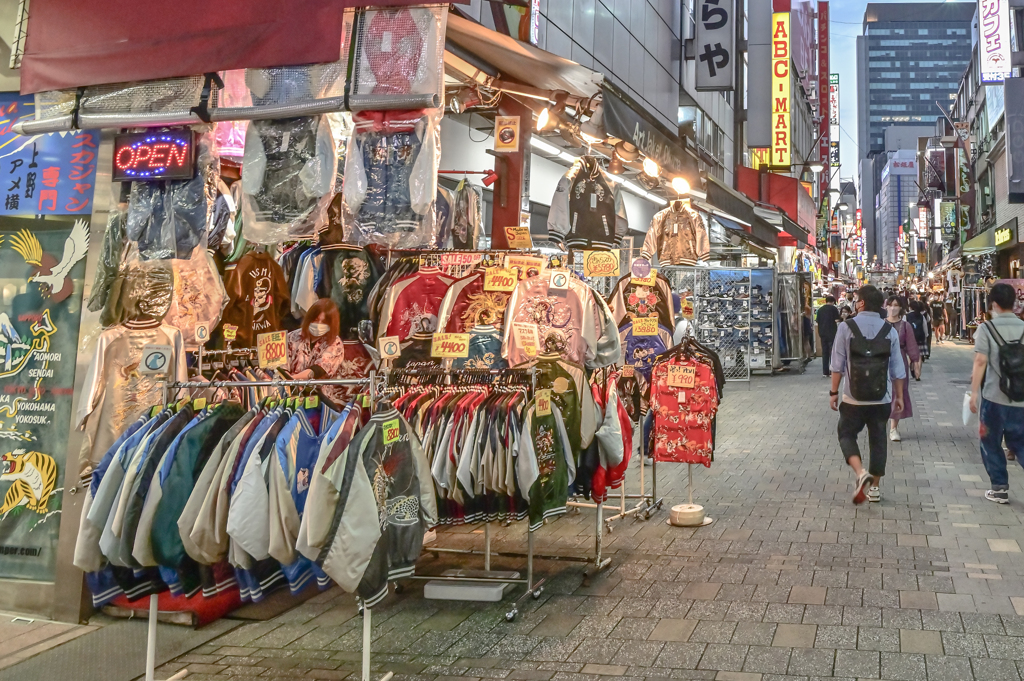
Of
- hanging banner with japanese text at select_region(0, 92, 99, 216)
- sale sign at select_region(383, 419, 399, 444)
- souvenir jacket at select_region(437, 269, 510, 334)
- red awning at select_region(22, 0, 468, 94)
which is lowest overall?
sale sign at select_region(383, 419, 399, 444)

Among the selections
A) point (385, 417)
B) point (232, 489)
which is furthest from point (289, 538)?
point (385, 417)

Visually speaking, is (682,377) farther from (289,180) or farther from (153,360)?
(153,360)

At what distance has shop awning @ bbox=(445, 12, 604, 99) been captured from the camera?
5.43 meters

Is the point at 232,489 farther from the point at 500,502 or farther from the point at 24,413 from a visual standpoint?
the point at 24,413

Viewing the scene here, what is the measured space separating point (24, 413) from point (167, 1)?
8.80 feet

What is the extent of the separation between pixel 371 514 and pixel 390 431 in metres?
0.38

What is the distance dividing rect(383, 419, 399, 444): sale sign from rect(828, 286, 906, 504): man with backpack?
16.6 feet

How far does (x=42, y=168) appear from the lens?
530 cm

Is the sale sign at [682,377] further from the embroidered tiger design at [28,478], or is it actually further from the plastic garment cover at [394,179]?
the embroidered tiger design at [28,478]

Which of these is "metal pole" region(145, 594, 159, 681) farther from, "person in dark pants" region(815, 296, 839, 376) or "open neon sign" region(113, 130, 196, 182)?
"person in dark pants" region(815, 296, 839, 376)

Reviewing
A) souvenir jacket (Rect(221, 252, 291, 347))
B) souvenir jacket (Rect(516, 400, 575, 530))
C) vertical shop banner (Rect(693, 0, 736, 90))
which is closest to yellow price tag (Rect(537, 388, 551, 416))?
souvenir jacket (Rect(516, 400, 575, 530))

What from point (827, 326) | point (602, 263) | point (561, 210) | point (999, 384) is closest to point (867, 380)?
point (999, 384)

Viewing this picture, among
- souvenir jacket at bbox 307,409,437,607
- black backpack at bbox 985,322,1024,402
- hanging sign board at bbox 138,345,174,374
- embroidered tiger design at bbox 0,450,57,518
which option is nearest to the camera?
souvenir jacket at bbox 307,409,437,607

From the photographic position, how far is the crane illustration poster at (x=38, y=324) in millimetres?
5098
